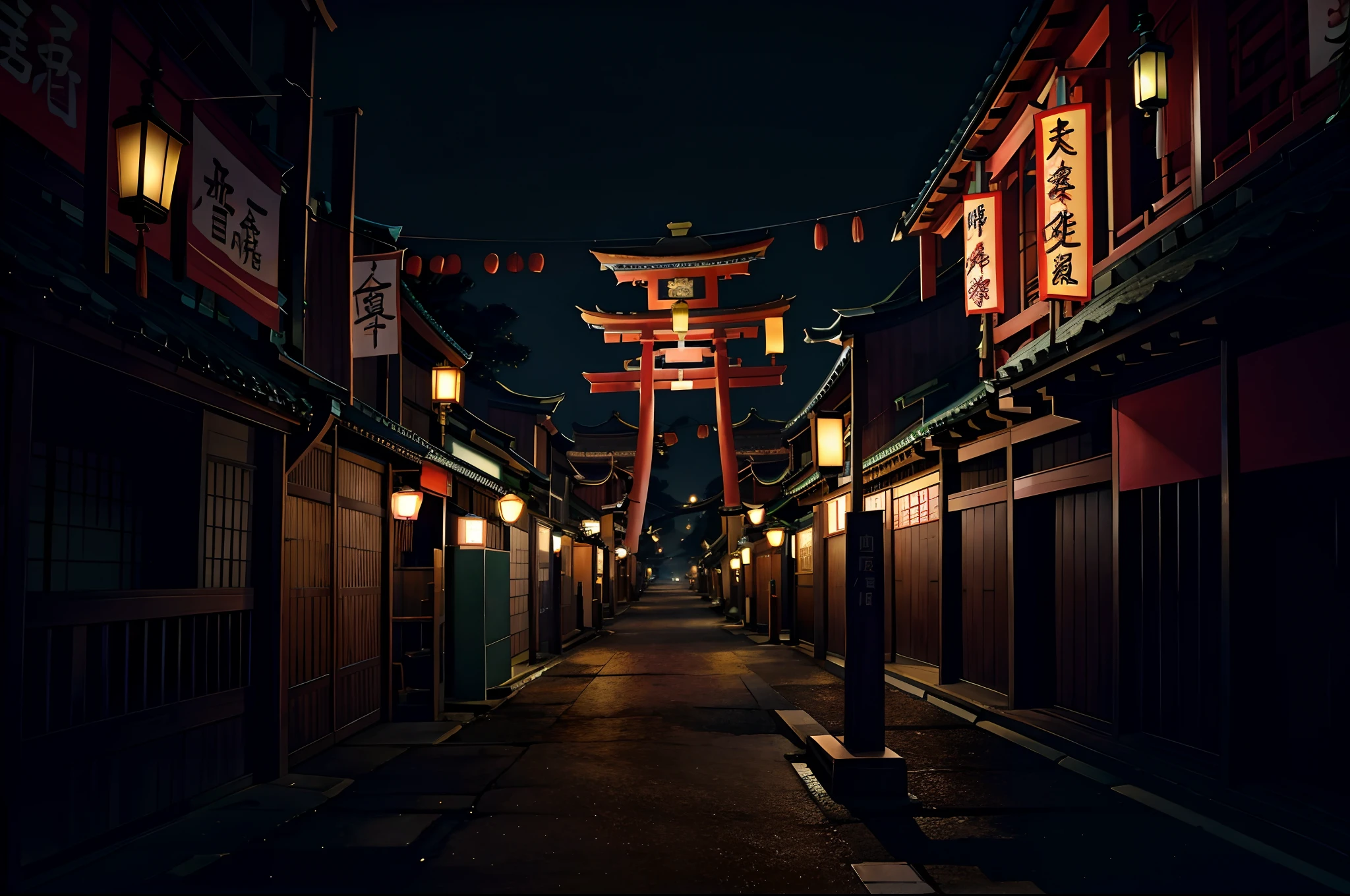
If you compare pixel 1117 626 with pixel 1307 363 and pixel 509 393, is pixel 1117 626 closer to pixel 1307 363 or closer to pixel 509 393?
pixel 1307 363

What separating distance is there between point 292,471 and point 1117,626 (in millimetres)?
10208

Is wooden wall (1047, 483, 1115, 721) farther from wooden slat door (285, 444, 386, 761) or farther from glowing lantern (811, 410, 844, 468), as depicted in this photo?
wooden slat door (285, 444, 386, 761)

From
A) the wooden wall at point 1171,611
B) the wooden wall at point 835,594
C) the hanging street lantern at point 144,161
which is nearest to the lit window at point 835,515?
the wooden wall at point 835,594

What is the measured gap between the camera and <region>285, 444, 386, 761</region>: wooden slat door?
460 inches

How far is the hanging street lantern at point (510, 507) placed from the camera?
72.5ft

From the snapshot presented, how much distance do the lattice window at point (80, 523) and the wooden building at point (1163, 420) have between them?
7.74 metres

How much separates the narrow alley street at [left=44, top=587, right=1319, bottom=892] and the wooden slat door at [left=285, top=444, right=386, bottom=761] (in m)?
0.57

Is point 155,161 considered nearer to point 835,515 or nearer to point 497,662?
point 497,662

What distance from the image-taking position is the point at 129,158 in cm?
734

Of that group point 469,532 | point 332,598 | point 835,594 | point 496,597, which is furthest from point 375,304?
point 835,594

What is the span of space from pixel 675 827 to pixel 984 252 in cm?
1126

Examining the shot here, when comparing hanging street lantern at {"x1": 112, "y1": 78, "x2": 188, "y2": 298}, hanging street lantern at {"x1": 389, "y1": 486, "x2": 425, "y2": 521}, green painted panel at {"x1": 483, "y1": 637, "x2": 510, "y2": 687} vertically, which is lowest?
green painted panel at {"x1": 483, "y1": 637, "x2": 510, "y2": 687}

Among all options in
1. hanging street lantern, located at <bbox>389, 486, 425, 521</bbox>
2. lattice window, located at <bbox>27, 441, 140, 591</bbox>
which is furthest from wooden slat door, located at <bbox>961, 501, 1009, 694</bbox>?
lattice window, located at <bbox>27, 441, 140, 591</bbox>

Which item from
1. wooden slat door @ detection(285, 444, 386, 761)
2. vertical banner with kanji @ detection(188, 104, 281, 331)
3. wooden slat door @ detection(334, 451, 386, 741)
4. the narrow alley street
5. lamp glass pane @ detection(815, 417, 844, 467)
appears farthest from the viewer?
wooden slat door @ detection(334, 451, 386, 741)
